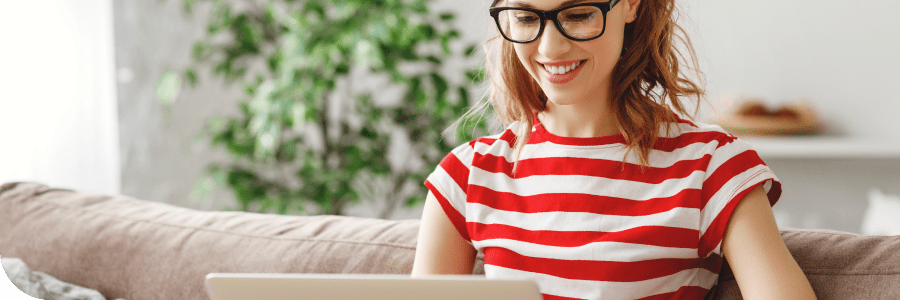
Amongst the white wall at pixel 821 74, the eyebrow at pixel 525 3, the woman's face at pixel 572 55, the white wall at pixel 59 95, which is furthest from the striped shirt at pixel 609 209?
the white wall at pixel 821 74

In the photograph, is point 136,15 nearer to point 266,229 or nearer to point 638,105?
point 266,229

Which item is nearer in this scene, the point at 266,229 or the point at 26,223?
the point at 266,229

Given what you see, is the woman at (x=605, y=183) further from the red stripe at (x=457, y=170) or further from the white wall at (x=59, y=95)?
the white wall at (x=59, y=95)

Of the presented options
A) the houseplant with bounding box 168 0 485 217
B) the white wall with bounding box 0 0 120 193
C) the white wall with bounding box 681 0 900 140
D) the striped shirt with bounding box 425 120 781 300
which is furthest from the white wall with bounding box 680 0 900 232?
the white wall with bounding box 0 0 120 193

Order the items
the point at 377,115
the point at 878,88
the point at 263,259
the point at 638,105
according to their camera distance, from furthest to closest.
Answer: the point at 878,88, the point at 377,115, the point at 263,259, the point at 638,105

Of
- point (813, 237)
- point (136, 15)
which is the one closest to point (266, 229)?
point (813, 237)

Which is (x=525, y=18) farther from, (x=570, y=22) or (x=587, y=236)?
(x=587, y=236)

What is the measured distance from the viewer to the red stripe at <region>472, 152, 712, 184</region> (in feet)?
2.86

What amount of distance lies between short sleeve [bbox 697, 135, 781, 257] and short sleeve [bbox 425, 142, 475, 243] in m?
0.33

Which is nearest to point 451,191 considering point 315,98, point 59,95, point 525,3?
point 525,3

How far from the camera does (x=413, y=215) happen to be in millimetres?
3002

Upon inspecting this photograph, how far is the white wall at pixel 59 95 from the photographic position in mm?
1862

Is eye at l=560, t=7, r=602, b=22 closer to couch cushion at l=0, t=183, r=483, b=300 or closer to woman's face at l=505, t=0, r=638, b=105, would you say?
woman's face at l=505, t=0, r=638, b=105

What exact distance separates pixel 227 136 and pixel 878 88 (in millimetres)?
2306
